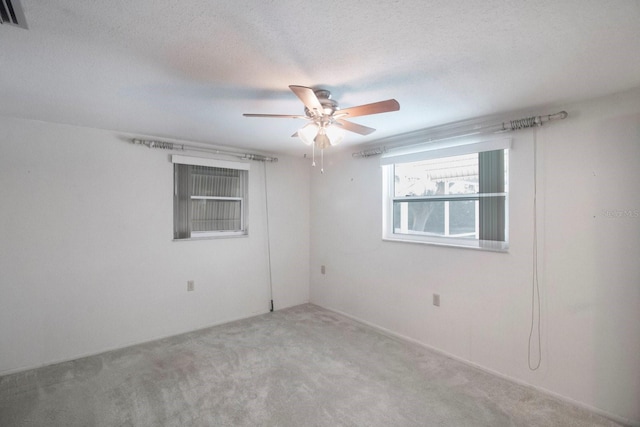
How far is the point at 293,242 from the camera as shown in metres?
4.43

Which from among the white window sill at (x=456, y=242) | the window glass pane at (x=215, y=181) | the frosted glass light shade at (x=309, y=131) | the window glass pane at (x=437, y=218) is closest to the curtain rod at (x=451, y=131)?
the window glass pane at (x=437, y=218)

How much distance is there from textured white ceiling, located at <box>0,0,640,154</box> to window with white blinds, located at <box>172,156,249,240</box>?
116cm

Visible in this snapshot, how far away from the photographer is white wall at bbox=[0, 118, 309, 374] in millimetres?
2615

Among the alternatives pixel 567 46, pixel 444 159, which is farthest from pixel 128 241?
pixel 567 46

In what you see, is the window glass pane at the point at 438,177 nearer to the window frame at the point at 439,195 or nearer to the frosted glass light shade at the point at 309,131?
the window frame at the point at 439,195

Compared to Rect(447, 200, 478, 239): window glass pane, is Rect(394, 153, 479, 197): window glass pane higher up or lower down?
higher up

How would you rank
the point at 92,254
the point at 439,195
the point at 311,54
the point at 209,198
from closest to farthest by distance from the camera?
the point at 311,54 < the point at 92,254 < the point at 439,195 < the point at 209,198

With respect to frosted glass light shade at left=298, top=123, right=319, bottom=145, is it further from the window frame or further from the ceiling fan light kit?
the window frame

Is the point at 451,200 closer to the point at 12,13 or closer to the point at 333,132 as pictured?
the point at 333,132

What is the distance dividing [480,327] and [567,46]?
221 centimetres

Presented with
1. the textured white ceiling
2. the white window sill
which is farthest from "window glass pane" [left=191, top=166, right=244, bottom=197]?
the white window sill

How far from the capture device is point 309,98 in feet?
5.52

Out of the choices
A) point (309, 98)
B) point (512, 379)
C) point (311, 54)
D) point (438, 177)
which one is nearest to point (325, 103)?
point (309, 98)

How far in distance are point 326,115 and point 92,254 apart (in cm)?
269
